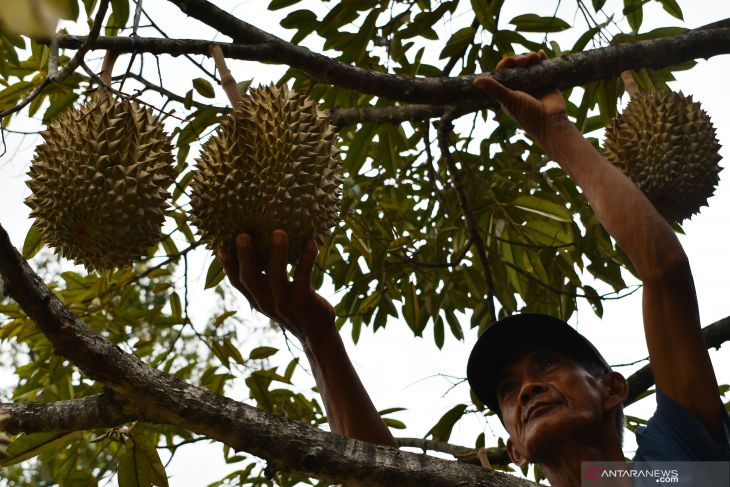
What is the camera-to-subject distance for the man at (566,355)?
6.75ft

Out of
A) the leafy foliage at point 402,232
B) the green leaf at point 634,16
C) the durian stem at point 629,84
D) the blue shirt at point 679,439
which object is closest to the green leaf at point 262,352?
the leafy foliage at point 402,232

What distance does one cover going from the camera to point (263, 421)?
1944 mm

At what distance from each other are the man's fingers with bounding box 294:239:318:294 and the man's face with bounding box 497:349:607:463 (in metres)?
0.80

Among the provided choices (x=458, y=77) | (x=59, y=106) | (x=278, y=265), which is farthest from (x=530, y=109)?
(x=59, y=106)

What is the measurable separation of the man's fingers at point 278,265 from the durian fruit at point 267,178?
0.05 metres

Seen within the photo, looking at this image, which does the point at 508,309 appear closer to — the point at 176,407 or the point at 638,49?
the point at 638,49

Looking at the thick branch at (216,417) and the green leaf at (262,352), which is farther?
the green leaf at (262,352)

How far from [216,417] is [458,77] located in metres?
1.46

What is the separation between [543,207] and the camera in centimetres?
383

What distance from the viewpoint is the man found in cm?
206

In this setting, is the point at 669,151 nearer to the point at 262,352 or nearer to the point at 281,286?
the point at 281,286

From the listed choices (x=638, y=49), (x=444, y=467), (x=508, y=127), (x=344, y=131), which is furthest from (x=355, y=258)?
(x=444, y=467)

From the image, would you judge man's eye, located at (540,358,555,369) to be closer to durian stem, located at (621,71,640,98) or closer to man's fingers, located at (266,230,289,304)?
man's fingers, located at (266,230,289,304)

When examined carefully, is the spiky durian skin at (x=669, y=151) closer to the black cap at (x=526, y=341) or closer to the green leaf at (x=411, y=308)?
the black cap at (x=526, y=341)
